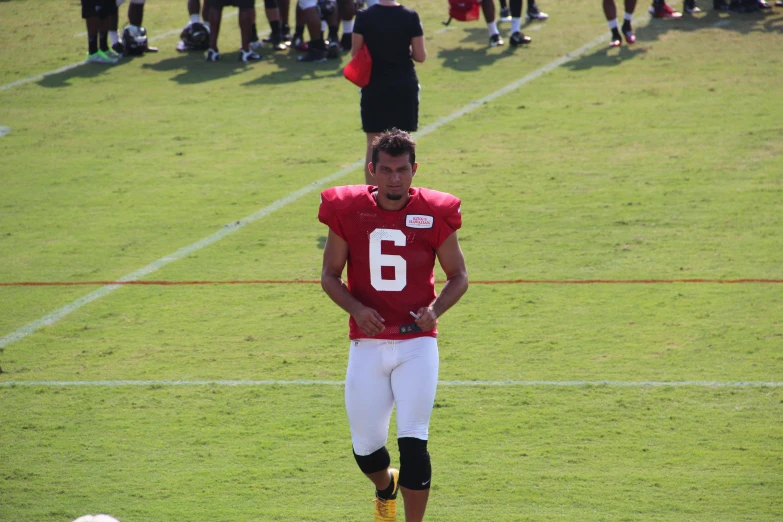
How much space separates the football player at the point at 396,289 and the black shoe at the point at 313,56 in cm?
1288

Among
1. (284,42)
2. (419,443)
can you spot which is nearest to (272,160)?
(284,42)

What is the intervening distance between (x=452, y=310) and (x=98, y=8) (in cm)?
1089

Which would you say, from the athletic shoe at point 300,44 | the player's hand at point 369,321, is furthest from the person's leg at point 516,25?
the player's hand at point 369,321

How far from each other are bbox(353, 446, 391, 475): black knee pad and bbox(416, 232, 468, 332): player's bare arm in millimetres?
671

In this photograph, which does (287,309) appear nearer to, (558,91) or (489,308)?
(489,308)

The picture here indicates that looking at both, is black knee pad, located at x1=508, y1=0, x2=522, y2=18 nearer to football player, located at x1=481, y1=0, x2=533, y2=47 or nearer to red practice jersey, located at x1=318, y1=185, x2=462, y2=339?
football player, located at x1=481, y1=0, x2=533, y2=47

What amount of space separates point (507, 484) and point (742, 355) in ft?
7.89

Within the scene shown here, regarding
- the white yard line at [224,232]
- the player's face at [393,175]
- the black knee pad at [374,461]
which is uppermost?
the player's face at [393,175]

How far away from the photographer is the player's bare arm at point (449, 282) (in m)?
4.75

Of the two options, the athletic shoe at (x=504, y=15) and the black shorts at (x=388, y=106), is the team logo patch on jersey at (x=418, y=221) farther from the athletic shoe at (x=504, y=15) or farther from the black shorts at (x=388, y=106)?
the athletic shoe at (x=504, y=15)

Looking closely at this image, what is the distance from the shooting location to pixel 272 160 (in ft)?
40.8

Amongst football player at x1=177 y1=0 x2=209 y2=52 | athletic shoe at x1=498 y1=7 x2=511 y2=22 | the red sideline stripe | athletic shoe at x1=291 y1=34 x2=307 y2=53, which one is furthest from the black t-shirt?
athletic shoe at x1=498 y1=7 x2=511 y2=22

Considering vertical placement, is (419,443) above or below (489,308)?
above

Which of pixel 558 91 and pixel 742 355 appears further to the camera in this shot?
pixel 558 91
